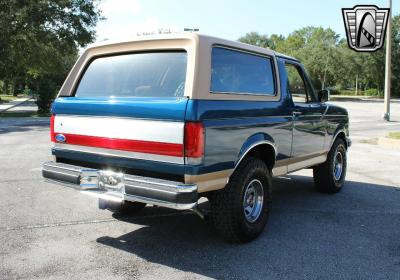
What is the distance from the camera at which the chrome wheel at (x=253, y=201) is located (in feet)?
15.4

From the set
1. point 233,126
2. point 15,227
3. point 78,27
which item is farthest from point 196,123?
point 78,27

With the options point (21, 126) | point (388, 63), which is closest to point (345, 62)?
point (388, 63)

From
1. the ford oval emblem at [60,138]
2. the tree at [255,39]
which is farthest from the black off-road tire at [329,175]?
the tree at [255,39]

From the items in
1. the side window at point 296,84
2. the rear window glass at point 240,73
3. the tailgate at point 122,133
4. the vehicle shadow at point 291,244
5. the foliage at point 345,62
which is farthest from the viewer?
the foliage at point 345,62

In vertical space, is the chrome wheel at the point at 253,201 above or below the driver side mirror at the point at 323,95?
below

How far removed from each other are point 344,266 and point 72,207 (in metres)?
3.58

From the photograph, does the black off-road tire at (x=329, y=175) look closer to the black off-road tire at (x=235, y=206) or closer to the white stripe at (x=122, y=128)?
the black off-road tire at (x=235, y=206)

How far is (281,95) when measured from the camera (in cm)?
525

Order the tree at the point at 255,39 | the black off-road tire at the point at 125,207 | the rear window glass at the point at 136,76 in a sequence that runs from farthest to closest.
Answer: the tree at the point at 255,39, the black off-road tire at the point at 125,207, the rear window glass at the point at 136,76

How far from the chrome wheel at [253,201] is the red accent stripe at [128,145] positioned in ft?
3.76

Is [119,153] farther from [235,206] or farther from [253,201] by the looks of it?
[253,201]

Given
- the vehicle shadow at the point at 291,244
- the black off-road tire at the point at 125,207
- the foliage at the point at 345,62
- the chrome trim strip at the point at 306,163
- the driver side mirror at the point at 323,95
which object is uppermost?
the foliage at the point at 345,62

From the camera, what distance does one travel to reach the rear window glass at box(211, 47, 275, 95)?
4.31 meters

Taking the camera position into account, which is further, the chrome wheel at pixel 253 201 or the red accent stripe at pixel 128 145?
the chrome wheel at pixel 253 201
